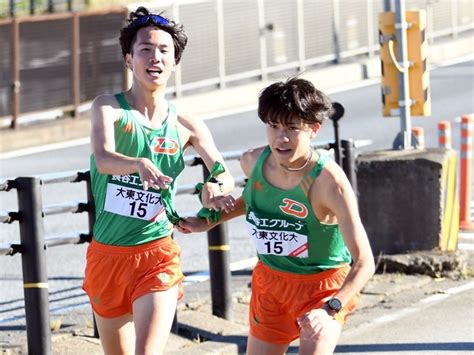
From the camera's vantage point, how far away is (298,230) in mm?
5461

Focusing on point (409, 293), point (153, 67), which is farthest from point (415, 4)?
point (153, 67)

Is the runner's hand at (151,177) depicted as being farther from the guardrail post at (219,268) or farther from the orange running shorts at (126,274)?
the guardrail post at (219,268)

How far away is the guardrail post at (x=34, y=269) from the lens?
7355mm

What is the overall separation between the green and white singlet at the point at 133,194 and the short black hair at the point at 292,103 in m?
0.92

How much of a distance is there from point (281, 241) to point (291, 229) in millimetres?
73

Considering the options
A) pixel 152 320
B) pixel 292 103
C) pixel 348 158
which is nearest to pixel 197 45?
pixel 348 158

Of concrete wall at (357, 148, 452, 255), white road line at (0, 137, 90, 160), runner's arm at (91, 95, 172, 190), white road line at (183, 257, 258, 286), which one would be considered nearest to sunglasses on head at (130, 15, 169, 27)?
runner's arm at (91, 95, 172, 190)

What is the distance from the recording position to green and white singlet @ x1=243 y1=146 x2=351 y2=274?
214 inches

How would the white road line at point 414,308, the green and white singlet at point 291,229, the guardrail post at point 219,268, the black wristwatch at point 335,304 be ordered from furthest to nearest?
the white road line at point 414,308 < the guardrail post at point 219,268 < the green and white singlet at point 291,229 < the black wristwatch at point 335,304

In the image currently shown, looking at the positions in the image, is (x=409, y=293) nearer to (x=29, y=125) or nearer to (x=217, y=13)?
(x=29, y=125)

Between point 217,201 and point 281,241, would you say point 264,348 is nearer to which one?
point 281,241

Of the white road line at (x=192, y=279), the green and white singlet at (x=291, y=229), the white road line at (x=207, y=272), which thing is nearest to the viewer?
the green and white singlet at (x=291, y=229)

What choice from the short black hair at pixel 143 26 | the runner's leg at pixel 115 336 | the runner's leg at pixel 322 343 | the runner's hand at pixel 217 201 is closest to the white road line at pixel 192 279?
the runner's leg at pixel 115 336

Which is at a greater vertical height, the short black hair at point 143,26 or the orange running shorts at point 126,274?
the short black hair at point 143,26
